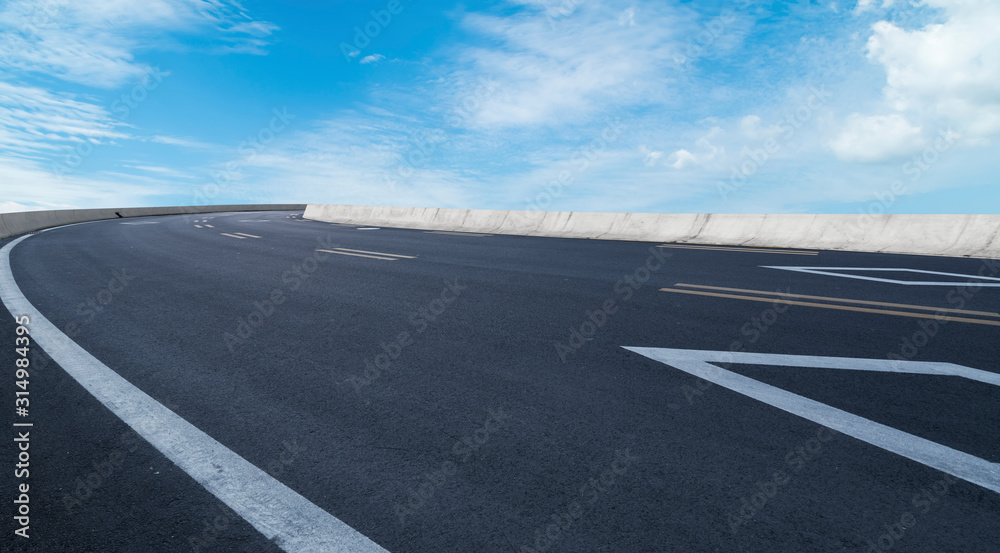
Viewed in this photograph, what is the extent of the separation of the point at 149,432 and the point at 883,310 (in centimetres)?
699

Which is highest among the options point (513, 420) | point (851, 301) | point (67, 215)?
point (67, 215)

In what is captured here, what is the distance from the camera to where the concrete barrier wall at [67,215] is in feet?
57.2

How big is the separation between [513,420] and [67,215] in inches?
1197

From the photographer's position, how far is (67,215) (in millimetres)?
25109

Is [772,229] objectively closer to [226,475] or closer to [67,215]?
[226,475]

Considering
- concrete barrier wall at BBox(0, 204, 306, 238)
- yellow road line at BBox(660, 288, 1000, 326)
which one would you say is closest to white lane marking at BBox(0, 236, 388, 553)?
yellow road line at BBox(660, 288, 1000, 326)

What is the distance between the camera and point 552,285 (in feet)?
24.7

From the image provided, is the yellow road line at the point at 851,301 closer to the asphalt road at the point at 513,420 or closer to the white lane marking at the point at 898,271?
the asphalt road at the point at 513,420

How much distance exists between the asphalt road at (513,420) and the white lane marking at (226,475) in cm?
6

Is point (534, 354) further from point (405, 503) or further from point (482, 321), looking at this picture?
point (405, 503)

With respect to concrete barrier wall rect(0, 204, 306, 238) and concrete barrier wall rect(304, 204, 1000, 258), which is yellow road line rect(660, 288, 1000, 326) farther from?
concrete barrier wall rect(0, 204, 306, 238)

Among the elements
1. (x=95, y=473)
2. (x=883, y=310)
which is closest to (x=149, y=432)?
(x=95, y=473)

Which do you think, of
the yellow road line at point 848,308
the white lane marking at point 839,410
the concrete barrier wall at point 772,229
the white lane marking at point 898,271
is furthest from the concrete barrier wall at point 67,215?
the white lane marking at point 898,271

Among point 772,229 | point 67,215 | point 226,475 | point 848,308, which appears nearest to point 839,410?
point 848,308
